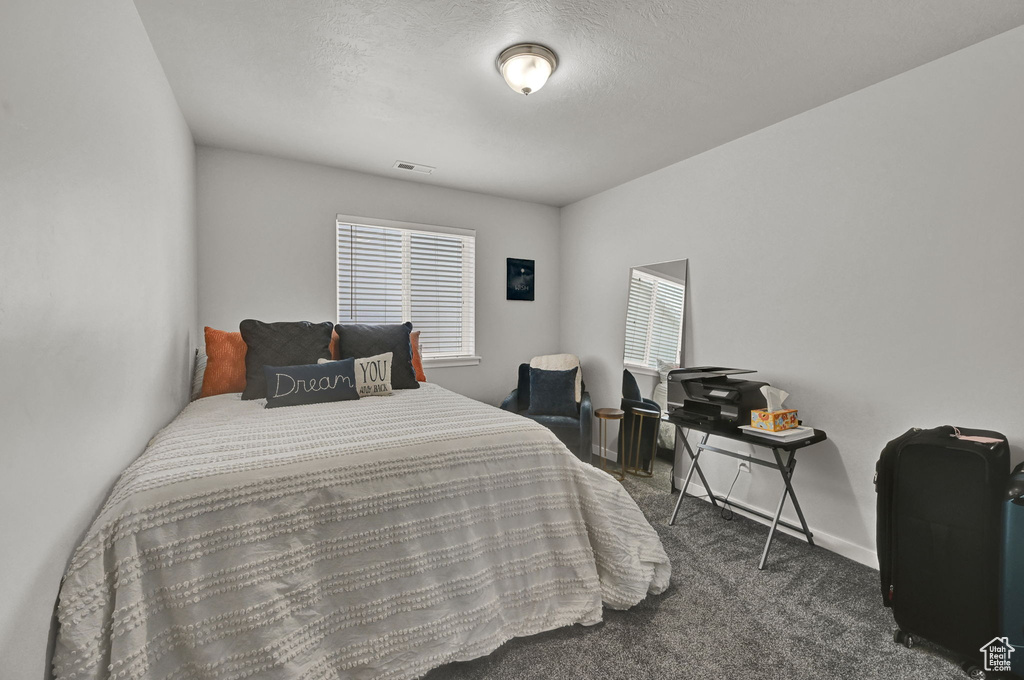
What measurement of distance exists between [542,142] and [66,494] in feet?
9.57

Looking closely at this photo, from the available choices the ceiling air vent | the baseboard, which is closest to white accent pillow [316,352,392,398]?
the ceiling air vent

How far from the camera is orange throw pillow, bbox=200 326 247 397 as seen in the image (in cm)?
274

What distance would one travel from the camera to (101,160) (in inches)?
55.7

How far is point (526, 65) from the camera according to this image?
6.72 ft

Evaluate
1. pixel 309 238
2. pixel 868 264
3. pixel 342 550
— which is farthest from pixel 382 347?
pixel 868 264

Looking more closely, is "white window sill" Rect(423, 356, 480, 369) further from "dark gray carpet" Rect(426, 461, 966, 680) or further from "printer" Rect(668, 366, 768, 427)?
"dark gray carpet" Rect(426, 461, 966, 680)

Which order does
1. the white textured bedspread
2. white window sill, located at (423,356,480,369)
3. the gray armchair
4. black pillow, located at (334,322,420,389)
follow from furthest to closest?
white window sill, located at (423,356,480,369), the gray armchair, black pillow, located at (334,322,420,389), the white textured bedspread

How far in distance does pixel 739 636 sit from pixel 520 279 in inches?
132

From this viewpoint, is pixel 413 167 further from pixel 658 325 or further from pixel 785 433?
pixel 785 433

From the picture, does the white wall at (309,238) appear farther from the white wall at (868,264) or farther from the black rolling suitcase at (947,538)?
the black rolling suitcase at (947,538)

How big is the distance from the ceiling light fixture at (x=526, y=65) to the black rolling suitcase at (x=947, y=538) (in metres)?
2.23

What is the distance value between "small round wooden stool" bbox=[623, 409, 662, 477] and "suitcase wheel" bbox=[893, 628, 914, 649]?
193cm

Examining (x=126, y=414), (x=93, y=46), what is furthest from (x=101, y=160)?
(x=126, y=414)

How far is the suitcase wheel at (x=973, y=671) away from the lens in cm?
157
